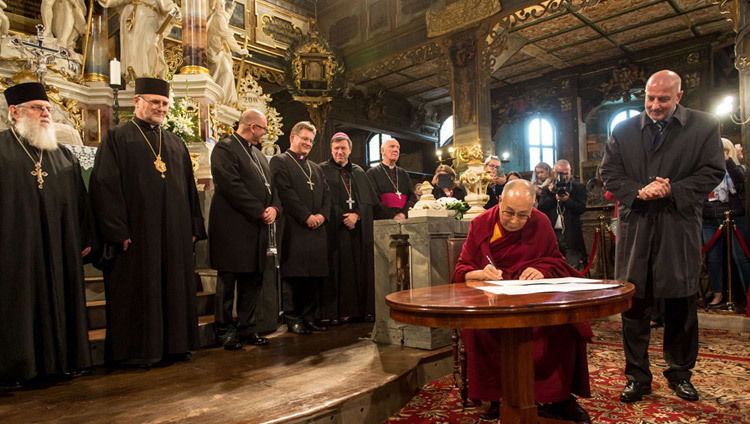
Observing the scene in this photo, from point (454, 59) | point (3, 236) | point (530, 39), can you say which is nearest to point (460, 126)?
point (454, 59)

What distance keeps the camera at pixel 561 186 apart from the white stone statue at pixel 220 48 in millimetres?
4562

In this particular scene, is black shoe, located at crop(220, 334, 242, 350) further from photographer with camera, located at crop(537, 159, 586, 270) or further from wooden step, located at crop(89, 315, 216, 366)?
photographer with camera, located at crop(537, 159, 586, 270)

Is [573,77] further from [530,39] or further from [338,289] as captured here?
[338,289]

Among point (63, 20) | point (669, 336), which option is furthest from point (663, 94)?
point (63, 20)

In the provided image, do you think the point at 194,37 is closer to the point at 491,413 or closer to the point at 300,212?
the point at 300,212

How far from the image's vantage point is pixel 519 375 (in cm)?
199

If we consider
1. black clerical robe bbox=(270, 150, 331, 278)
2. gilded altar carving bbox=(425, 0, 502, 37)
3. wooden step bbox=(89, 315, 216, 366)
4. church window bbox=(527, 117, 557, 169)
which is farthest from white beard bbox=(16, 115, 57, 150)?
church window bbox=(527, 117, 557, 169)

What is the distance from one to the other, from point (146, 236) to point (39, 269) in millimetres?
612

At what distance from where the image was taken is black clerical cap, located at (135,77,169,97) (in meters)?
3.44

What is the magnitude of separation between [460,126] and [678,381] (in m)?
7.83

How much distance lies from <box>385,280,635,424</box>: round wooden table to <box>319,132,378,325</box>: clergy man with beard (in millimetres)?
2836

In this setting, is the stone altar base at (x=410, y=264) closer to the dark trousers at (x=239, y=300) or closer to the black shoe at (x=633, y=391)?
the dark trousers at (x=239, y=300)

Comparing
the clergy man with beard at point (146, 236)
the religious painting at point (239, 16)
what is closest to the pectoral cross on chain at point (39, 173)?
the clergy man with beard at point (146, 236)

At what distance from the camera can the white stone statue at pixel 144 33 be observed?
6.39 metres
